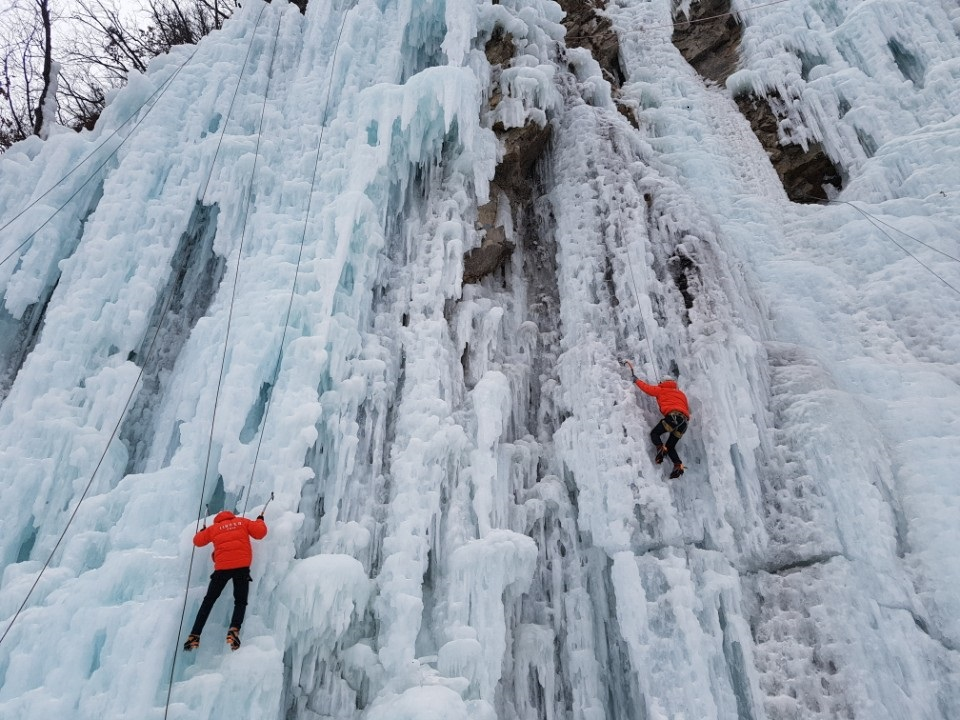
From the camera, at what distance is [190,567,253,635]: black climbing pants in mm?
4476

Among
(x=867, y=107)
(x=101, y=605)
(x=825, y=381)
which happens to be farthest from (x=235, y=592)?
(x=867, y=107)

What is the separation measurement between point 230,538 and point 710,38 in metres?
12.3

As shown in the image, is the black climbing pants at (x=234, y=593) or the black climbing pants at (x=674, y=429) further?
the black climbing pants at (x=674, y=429)

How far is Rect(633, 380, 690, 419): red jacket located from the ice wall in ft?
1.00

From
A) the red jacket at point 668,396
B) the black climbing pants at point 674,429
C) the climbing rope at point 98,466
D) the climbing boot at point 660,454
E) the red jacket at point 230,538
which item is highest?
the climbing rope at point 98,466

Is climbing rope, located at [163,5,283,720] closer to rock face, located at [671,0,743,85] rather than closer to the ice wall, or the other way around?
the ice wall

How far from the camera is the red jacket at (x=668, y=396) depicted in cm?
645

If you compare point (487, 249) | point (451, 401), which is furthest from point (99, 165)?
point (451, 401)

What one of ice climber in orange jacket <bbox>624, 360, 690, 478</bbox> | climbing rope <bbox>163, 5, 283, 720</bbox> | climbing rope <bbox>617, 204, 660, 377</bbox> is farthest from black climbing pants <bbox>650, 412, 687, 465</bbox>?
climbing rope <bbox>163, 5, 283, 720</bbox>

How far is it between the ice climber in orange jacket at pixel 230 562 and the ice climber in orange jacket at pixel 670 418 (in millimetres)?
3920

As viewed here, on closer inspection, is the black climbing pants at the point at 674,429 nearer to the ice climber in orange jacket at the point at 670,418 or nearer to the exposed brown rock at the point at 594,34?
the ice climber in orange jacket at the point at 670,418

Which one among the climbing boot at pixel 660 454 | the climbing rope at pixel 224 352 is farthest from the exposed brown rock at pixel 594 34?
the climbing boot at pixel 660 454

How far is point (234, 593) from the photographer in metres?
4.67

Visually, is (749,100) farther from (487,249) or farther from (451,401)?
(451,401)
